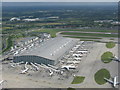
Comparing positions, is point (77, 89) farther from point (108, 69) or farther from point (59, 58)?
point (59, 58)

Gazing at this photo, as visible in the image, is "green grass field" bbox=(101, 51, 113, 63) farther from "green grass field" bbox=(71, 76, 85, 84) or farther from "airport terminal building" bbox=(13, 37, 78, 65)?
"green grass field" bbox=(71, 76, 85, 84)

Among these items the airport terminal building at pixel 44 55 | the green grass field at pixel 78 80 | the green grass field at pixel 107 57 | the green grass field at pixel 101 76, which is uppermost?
the airport terminal building at pixel 44 55

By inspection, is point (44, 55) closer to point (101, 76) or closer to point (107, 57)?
point (101, 76)

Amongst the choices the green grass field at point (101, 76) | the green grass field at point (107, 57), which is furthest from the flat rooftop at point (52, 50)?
the green grass field at point (101, 76)

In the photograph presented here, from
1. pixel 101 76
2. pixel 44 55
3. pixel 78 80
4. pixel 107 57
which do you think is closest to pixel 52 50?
pixel 44 55

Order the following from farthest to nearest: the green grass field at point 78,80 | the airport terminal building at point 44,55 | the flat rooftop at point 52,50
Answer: the flat rooftop at point 52,50, the airport terminal building at point 44,55, the green grass field at point 78,80

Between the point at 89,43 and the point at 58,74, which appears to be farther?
the point at 89,43

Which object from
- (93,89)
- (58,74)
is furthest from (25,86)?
(93,89)

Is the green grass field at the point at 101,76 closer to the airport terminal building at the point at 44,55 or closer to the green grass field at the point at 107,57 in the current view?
the green grass field at the point at 107,57
